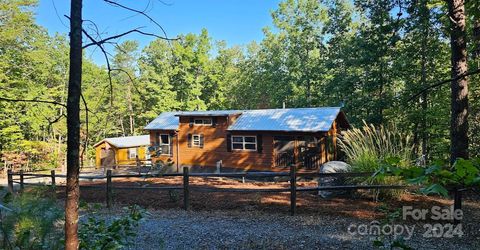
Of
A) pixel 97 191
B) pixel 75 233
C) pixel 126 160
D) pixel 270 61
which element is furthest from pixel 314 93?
pixel 75 233

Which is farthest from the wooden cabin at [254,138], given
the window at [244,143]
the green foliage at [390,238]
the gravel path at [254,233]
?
the green foliage at [390,238]

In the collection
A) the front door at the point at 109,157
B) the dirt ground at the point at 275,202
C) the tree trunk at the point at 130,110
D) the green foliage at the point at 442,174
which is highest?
the tree trunk at the point at 130,110

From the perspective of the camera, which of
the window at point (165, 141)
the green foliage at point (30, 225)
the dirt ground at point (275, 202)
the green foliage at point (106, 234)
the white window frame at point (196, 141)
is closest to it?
the green foliage at point (106, 234)

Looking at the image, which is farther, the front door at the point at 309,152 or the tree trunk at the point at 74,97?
the front door at the point at 309,152

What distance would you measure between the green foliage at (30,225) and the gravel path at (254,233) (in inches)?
71.1

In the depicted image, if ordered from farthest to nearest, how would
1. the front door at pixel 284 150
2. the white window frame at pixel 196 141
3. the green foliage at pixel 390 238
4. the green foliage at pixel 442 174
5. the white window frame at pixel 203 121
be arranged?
the white window frame at pixel 196 141, the white window frame at pixel 203 121, the front door at pixel 284 150, the green foliage at pixel 390 238, the green foliage at pixel 442 174

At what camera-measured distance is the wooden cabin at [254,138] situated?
1513 cm

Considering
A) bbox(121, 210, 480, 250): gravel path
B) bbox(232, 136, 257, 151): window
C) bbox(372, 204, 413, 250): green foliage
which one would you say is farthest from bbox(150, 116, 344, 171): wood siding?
bbox(372, 204, 413, 250): green foliage

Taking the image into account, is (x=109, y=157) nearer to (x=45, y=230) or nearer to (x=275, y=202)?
(x=275, y=202)

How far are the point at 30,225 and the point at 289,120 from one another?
14.4 meters

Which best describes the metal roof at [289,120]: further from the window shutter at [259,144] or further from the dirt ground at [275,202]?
the dirt ground at [275,202]

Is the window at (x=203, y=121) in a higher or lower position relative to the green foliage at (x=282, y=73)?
lower

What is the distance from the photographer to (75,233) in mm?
1823

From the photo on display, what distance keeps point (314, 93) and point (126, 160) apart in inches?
613
